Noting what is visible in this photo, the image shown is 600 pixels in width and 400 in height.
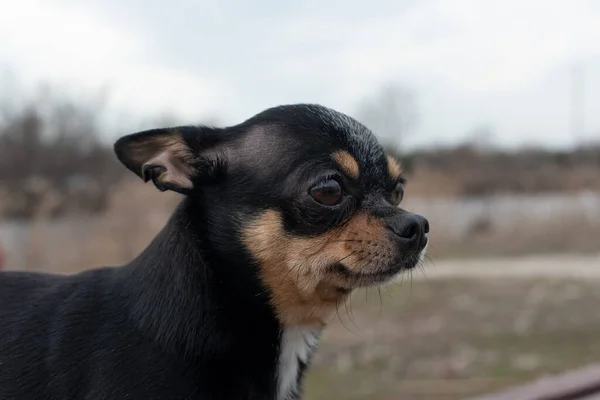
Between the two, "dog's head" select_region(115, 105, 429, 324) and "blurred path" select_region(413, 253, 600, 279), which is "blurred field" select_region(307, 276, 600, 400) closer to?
"blurred path" select_region(413, 253, 600, 279)

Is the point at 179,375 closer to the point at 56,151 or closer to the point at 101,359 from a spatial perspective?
the point at 101,359

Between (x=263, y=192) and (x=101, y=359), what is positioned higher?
(x=263, y=192)

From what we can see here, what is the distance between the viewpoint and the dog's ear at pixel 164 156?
7.46ft

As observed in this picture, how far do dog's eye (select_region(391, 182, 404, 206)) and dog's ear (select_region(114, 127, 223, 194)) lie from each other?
0.73m

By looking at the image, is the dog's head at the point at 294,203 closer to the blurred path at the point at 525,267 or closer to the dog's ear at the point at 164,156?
the dog's ear at the point at 164,156

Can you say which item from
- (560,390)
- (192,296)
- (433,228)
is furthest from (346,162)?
(433,228)

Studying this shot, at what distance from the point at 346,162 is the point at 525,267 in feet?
53.3

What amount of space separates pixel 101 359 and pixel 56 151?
19.1 metres

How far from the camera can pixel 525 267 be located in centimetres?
1736

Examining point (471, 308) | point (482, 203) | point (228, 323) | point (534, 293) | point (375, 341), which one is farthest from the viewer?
point (482, 203)

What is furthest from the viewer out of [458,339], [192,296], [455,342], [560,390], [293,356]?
[458,339]

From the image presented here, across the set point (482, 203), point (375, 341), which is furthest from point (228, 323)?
point (482, 203)

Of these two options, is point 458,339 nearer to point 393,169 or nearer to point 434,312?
point 434,312

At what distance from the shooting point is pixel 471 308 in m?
11.7
